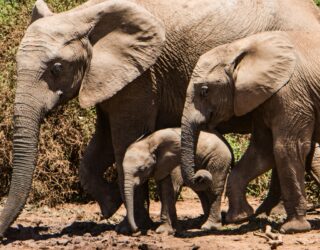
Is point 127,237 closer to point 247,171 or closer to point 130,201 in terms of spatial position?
point 130,201

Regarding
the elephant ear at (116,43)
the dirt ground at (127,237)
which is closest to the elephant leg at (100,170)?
the dirt ground at (127,237)

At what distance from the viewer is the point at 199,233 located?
37.7 feet

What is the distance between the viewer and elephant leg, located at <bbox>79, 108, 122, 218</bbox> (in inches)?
482

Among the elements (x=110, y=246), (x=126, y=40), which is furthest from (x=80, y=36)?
(x=110, y=246)

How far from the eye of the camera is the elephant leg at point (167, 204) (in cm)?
1154

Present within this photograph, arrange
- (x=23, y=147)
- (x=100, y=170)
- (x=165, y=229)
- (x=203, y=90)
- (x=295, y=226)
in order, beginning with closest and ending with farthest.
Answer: (x=23, y=147) → (x=203, y=90) → (x=295, y=226) → (x=165, y=229) → (x=100, y=170)

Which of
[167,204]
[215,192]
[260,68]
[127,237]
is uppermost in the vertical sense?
[260,68]

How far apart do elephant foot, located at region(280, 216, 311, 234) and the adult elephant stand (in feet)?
4.83

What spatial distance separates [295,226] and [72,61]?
94.1 inches

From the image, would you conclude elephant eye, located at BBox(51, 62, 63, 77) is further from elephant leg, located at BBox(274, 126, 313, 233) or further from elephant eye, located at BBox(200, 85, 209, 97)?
elephant leg, located at BBox(274, 126, 313, 233)

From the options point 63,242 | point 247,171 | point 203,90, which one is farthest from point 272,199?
point 63,242

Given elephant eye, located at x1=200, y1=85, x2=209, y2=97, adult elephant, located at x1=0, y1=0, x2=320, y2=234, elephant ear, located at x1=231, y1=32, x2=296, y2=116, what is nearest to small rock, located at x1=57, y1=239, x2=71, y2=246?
adult elephant, located at x1=0, y1=0, x2=320, y2=234

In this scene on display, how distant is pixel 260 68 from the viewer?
36.8ft

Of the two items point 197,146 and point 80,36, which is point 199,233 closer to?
point 197,146
